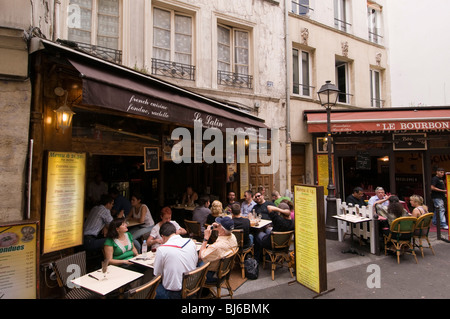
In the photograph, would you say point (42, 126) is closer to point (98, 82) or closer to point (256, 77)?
point (98, 82)

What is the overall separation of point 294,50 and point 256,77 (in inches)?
104

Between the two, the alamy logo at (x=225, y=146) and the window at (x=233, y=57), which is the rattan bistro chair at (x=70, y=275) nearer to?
the alamy logo at (x=225, y=146)

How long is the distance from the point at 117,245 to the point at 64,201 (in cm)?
110

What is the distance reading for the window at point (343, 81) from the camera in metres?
11.5

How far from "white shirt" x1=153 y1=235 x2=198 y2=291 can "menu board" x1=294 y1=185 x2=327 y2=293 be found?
205 cm

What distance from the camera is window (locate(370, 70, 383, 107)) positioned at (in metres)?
12.4

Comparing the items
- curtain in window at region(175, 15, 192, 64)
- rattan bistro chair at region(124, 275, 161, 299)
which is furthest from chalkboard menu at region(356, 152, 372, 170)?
rattan bistro chair at region(124, 275, 161, 299)

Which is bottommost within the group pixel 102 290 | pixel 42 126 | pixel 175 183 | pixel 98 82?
pixel 102 290

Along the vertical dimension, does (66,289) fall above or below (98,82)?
below

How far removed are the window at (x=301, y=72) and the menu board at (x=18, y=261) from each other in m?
9.78

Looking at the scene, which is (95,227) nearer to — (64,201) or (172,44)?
(64,201)

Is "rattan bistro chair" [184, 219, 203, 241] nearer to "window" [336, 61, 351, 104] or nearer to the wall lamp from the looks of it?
the wall lamp

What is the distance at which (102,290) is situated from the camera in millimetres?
2924

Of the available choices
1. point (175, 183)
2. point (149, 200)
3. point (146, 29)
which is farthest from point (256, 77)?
point (149, 200)
